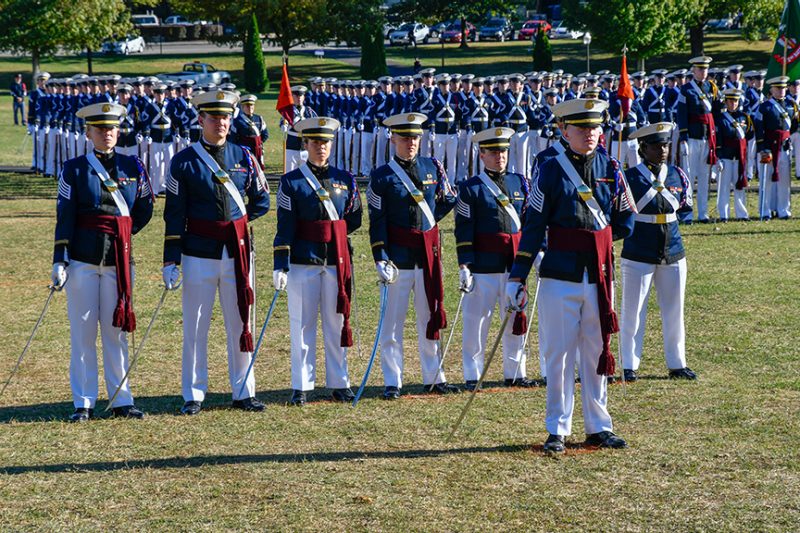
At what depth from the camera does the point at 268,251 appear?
18.7m

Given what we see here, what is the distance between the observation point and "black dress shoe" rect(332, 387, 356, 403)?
10414mm

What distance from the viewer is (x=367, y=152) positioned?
2989cm

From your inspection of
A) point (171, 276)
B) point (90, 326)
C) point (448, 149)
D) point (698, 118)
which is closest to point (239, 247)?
point (171, 276)

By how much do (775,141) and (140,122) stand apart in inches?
526

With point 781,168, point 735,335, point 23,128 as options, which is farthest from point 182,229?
point 23,128

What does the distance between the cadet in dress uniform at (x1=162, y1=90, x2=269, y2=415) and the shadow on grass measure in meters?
1.31

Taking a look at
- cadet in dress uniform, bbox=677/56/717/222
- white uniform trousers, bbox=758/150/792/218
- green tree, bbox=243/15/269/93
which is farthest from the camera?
green tree, bbox=243/15/269/93

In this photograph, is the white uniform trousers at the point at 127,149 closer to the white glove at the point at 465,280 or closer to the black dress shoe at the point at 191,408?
the black dress shoe at the point at 191,408

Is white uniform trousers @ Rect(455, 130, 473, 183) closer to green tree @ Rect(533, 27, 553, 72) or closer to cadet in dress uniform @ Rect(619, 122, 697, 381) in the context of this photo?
cadet in dress uniform @ Rect(619, 122, 697, 381)

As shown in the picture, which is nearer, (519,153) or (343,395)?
(343,395)

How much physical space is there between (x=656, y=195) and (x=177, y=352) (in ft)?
16.7

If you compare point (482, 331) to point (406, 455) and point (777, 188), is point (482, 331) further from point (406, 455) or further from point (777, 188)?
point (777, 188)

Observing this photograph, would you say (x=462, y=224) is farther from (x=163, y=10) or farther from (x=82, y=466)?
(x=163, y=10)

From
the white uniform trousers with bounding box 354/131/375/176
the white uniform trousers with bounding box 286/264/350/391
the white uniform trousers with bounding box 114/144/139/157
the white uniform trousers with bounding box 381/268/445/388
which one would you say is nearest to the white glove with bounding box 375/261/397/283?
the white uniform trousers with bounding box 381/268/445/388
